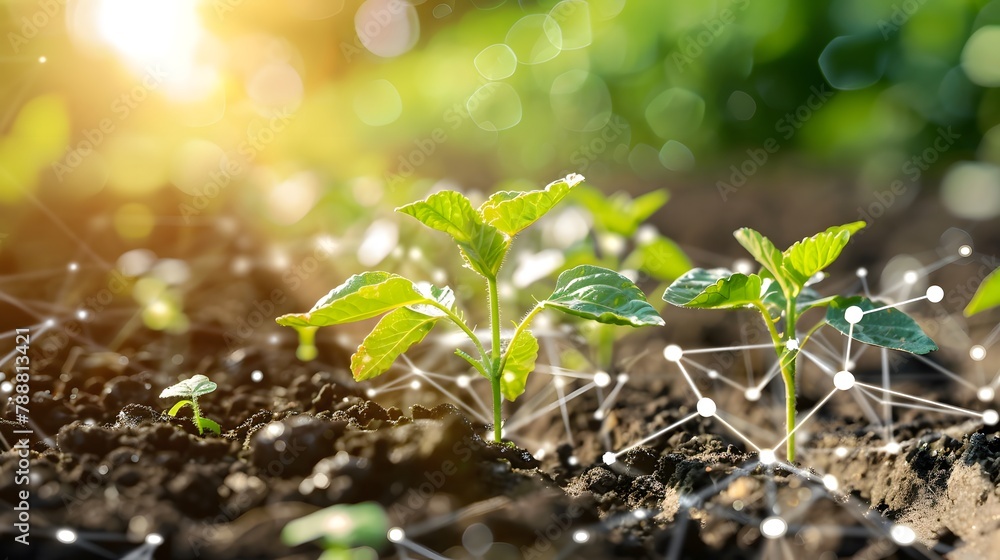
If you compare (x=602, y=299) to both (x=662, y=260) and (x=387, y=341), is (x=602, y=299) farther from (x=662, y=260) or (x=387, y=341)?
(x=662, y=260)

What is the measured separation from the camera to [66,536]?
0.85 meters

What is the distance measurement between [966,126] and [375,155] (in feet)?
9.83

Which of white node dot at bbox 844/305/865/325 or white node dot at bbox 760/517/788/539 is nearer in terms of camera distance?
white node dot at bbox 760/517/788/539

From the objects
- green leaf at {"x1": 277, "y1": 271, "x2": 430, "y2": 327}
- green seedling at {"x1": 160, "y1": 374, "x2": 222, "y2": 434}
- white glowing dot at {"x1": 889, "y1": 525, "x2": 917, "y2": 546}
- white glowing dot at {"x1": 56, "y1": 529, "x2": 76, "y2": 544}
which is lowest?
white glowing dot at {"x1": 889, "y1": 525, "x2": 917, "y2": 546}

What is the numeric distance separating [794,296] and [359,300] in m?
0.70

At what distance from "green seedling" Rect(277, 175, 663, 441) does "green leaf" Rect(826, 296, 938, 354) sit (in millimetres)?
356

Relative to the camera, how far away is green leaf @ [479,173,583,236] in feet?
3.57

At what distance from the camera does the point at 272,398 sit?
1.48 metres
